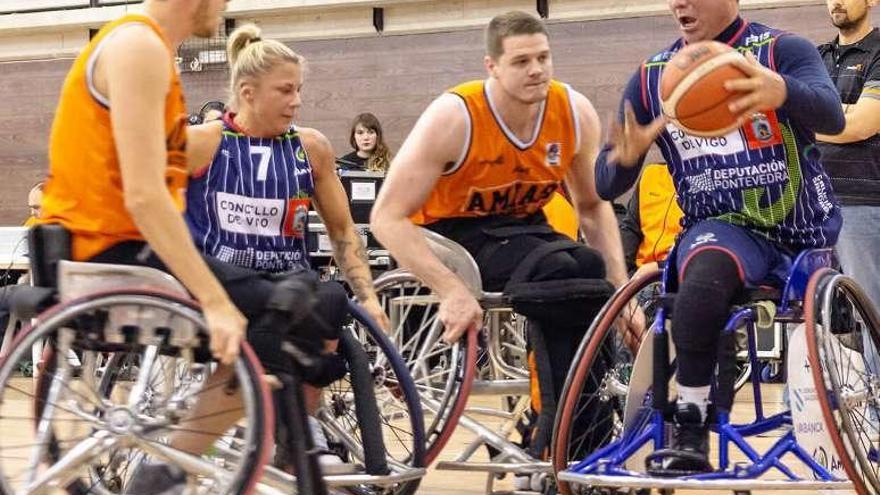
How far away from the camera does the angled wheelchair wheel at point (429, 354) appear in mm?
3447

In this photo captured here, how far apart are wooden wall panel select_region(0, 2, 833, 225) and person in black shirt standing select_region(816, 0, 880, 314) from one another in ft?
10.3

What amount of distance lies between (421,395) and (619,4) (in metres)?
4.79

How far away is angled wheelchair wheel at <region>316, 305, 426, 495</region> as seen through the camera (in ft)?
10.0

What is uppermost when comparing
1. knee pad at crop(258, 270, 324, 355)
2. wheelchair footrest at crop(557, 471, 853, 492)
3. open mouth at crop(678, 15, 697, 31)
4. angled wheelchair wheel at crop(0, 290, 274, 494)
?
open mouth at crop(678, 15, 697, 31)

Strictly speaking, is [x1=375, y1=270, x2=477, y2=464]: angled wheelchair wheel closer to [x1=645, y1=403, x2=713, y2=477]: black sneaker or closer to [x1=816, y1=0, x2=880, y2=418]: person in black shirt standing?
[x1=645, y1=403, x2=713, y2=477]: black sneaker

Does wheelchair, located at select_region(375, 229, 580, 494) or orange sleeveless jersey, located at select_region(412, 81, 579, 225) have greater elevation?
orange sleeveless jersey, located at select_region(412, 81, 579, 225)

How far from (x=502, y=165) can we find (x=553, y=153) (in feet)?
0.46

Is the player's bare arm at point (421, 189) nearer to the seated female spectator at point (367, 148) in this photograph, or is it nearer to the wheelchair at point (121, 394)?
the wheelchair at point (121, 394)

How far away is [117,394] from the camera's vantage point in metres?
2.43

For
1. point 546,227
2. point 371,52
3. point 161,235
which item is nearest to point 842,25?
point 546,227

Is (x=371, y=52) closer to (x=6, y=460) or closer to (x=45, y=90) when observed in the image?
(x=45, y=90)

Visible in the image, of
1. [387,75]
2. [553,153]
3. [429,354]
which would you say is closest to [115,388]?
[429,354]

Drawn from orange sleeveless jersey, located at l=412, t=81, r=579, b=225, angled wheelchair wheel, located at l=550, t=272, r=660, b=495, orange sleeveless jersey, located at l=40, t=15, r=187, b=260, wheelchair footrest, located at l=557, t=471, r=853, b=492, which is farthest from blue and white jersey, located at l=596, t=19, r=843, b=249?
orange sleeveless jersey, located at l=40, t=15, r=187, b=260

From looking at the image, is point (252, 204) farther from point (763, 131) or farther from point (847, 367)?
point (847, 367)
